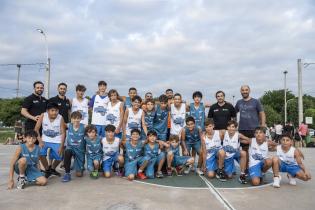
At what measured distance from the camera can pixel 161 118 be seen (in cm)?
766

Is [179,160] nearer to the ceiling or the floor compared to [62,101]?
nearer to the floor

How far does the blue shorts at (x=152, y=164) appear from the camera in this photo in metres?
6.73

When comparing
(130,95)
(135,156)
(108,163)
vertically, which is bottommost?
(108,163)

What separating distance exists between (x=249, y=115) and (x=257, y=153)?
0.92 m

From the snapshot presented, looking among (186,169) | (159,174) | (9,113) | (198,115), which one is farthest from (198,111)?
(9,113)

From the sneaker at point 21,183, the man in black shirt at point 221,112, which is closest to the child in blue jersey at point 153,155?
the man in black shirt at point 221,112

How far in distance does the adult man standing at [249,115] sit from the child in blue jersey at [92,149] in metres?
3.00

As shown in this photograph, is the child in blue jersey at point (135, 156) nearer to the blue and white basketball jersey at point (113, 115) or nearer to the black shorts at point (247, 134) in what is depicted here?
the blue and white basketball jersey at point (113, 115)

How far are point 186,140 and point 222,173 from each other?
3.94 ft

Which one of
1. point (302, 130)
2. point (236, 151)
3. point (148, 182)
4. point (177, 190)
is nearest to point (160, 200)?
point (177, 190)

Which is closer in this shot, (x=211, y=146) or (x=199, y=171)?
(x=211, y=146)

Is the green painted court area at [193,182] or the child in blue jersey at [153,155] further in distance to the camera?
the child in blue jersey at [153,155]

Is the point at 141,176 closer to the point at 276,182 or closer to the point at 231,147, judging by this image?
the point at 231,147

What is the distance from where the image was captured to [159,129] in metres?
7.65
